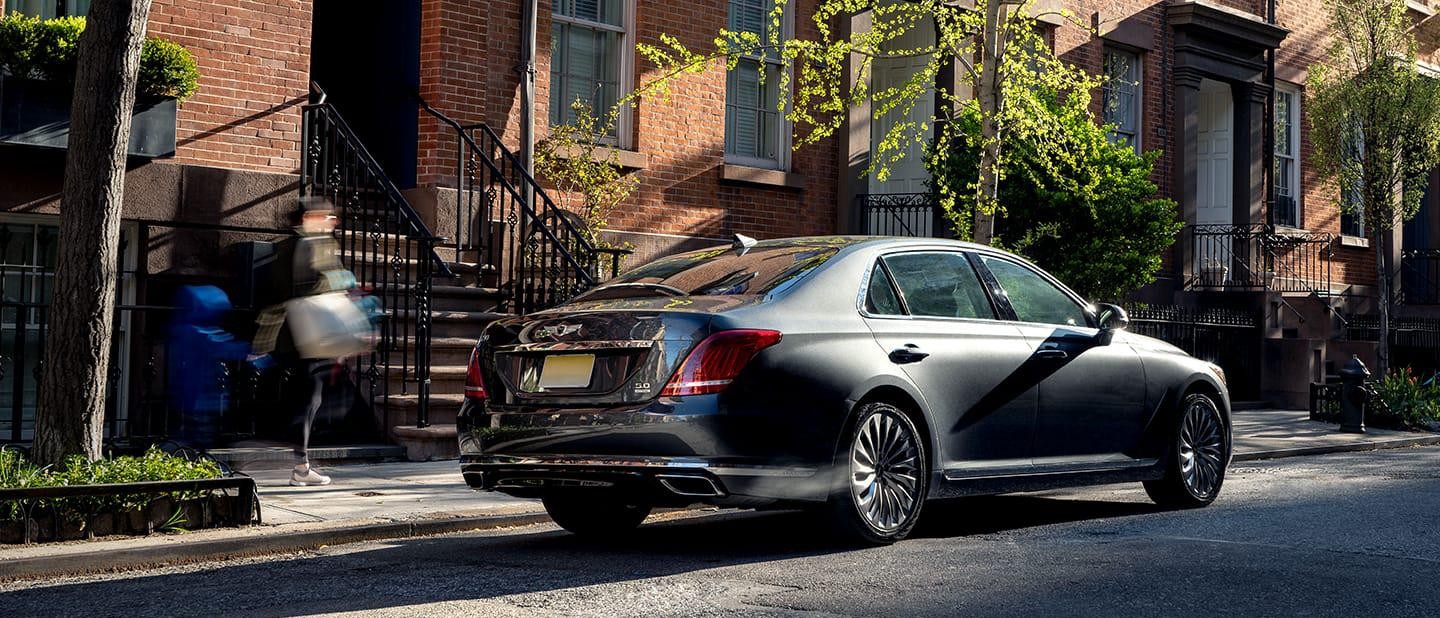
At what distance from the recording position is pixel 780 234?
1759 centimetres

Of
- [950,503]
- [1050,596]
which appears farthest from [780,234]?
[1050,596]

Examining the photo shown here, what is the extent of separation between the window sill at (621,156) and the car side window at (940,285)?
737 centimetres

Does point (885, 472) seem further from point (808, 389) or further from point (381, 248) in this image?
point (381, 248)

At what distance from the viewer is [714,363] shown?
6.95 m

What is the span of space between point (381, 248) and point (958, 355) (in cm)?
681

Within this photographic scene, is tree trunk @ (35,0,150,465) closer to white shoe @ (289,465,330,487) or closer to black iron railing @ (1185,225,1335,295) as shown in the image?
white shoe @ (289,465,330,487)

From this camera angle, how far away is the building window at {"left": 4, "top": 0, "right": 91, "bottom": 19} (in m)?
11.7

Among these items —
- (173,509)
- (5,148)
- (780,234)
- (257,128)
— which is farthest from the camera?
(780,234)

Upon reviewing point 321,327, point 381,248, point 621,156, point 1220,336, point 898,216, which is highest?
point 621,156

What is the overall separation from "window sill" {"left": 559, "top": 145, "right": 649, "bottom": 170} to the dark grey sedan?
23.5 ft

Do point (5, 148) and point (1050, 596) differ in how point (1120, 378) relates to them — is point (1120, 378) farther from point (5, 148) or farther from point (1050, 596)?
point (5, 148)

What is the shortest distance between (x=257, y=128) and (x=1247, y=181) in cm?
1572

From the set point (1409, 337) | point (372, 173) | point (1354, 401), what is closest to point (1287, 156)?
point (1409, 337)

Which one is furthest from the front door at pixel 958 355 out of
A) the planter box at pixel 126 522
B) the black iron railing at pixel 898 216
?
the black iron railing at pixel 898 216
